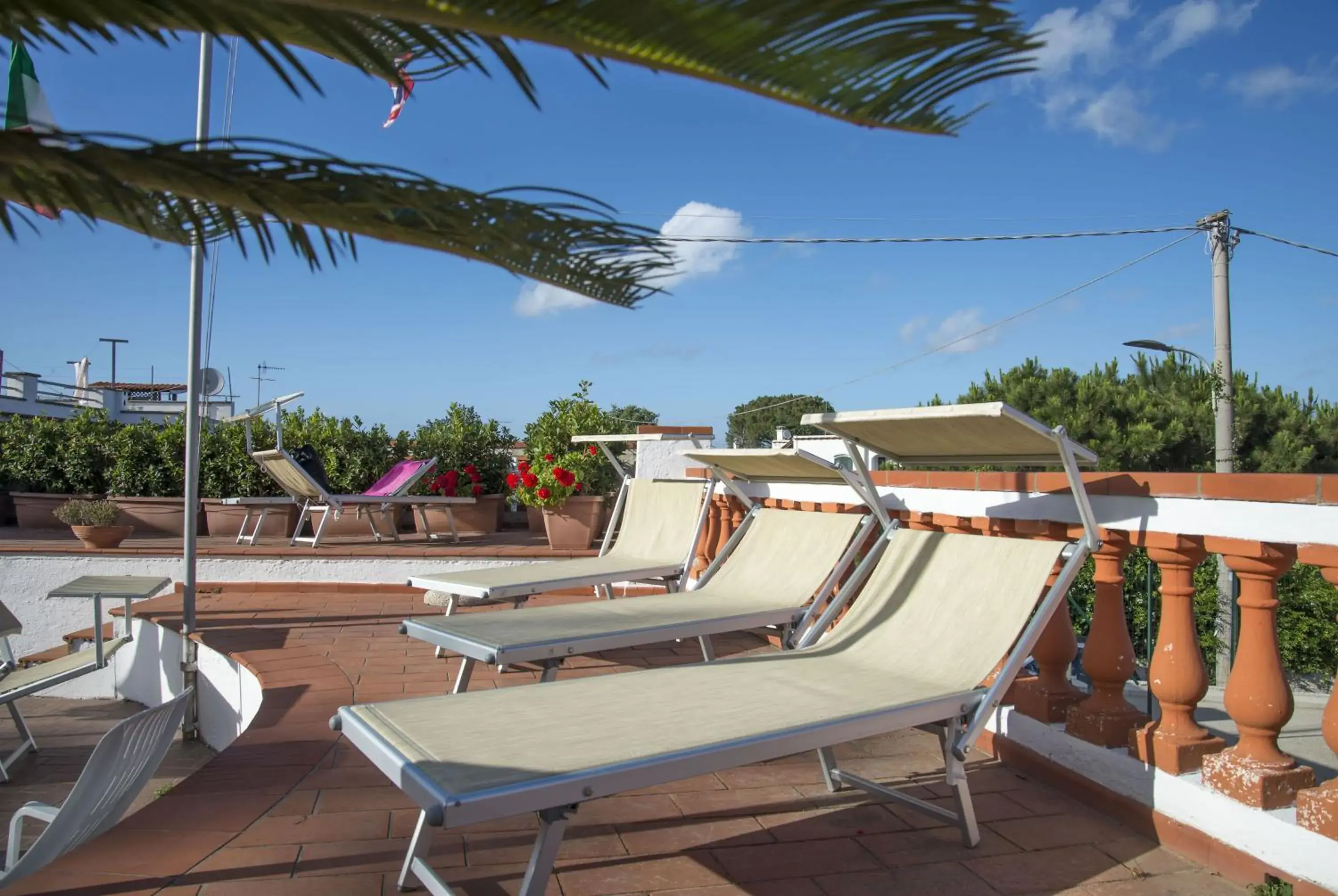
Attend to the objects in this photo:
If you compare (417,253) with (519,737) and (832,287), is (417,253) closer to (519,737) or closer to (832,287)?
(519,737)

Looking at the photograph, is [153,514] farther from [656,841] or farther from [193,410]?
[656,841]

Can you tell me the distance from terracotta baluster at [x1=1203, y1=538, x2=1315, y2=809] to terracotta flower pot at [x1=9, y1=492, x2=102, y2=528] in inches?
451

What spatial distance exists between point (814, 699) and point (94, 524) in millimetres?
7190

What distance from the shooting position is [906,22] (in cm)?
132

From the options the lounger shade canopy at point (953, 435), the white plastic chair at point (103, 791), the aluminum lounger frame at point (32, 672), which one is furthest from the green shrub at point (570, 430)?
the white plastic chair at point (103, 791)

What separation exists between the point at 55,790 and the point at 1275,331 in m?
27.1

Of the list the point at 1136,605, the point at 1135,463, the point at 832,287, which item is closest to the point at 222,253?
the point at 1136,605

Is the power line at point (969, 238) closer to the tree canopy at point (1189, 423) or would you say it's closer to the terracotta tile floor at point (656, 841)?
the tree canopy at point (1189, 423)

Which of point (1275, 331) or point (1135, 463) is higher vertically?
point (1275, 331)

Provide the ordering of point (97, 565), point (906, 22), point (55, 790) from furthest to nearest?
point (97, 565)
point (55, 790)
point (906, 22)

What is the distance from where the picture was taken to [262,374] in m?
35.3

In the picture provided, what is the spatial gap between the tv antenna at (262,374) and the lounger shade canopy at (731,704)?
34.4m

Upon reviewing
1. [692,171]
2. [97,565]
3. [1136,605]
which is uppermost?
[692,171]

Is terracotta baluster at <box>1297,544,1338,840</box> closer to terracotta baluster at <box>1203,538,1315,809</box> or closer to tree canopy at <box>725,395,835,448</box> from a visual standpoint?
terracotta baluster at <box>1203,538,1315,809</box>
